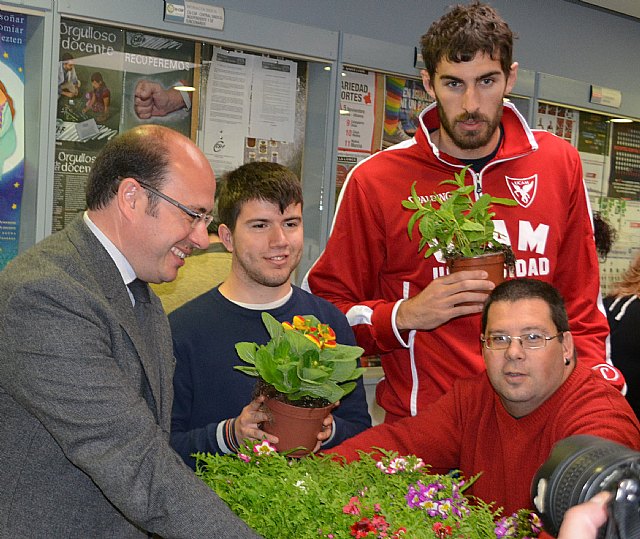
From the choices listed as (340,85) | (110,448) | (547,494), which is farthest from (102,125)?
(547,494)

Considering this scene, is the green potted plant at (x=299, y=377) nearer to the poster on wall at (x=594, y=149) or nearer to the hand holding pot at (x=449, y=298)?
the hand holding pot at (x=449, y=298)

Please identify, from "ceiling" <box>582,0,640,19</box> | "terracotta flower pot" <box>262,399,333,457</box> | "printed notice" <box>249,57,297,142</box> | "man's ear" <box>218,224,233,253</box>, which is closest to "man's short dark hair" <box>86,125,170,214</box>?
"terracotta flower pot" <box>262,399,333,457</box>

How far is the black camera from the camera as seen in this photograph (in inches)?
26.4

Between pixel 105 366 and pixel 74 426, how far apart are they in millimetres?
113

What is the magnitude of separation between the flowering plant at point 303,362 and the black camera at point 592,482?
1.03 metres

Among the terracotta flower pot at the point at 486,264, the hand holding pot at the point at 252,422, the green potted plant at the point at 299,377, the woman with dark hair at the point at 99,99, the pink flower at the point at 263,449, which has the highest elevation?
the woman with dark hair at the point at 99,99

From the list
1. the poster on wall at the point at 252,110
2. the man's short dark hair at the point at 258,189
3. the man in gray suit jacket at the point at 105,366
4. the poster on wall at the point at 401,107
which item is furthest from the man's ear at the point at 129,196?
the poster on wall at the point at 401,107

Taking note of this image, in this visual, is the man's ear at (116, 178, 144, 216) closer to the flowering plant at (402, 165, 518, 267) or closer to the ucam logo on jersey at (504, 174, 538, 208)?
the flowering plant at (402, 165, 518, 267)

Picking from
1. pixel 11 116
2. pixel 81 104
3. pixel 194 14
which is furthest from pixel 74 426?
pixel 194 14

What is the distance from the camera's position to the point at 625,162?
5430mm

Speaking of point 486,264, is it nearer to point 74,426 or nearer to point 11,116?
point 74,426

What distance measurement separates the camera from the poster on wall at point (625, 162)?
538 cm

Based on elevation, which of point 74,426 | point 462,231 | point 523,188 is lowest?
point 74,426

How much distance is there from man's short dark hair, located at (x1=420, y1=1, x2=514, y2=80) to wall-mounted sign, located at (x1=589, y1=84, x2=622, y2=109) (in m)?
3.14
